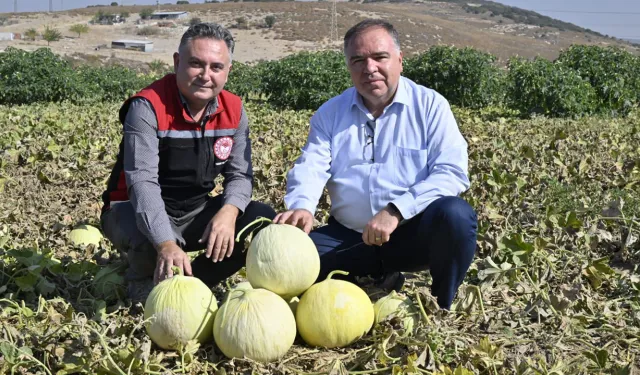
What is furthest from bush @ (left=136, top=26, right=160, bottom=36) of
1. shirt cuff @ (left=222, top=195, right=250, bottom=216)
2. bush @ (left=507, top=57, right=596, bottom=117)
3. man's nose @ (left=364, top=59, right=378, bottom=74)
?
man's nose @ (left=364, top=59, right=378, bottom=74)

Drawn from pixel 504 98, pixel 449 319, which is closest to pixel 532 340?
pixel 449 319

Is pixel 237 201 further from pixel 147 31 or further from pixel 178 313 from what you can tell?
pixel 147 31

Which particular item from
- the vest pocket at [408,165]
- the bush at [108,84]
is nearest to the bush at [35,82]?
the bush at [108,84]

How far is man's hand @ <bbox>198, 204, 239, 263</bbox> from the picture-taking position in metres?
3.21

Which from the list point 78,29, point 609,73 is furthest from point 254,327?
point 78,29

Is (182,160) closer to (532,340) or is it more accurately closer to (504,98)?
(532,340)

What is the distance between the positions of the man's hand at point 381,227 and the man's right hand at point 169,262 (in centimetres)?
78

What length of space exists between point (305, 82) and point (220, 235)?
38.4 ft

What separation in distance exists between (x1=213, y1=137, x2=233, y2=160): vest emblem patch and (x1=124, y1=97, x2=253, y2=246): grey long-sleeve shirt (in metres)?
0.14

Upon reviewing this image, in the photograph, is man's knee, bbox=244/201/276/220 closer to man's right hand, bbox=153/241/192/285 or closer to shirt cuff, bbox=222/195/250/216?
shirt cuff, bbox=222/195/250/216

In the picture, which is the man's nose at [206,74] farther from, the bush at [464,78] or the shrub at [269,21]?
the shrub at [269,21]

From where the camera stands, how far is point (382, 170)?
3.35 m

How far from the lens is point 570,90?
1180 centimetres

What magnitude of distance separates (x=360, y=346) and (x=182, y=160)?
4.29ft
